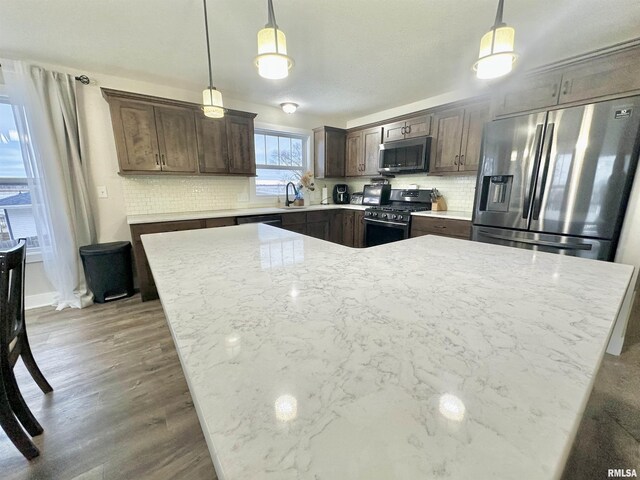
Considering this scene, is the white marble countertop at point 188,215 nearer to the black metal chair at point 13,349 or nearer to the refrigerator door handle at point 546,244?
the black metal chair at point 13,349

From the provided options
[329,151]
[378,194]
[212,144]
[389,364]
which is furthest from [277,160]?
[389,364]

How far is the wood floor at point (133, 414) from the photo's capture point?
1.21 m

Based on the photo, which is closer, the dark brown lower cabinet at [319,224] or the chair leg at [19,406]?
the chair leg at [19,406]

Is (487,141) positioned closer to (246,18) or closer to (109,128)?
(246,18)

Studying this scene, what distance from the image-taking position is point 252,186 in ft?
12.9

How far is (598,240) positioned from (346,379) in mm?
2532

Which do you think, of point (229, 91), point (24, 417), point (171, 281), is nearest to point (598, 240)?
point (171, 281)

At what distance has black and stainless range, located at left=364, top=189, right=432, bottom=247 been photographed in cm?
339

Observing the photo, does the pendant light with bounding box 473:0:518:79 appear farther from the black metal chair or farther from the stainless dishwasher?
the stainless dishwasher

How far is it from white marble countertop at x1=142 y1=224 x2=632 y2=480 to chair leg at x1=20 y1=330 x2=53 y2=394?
1184mm

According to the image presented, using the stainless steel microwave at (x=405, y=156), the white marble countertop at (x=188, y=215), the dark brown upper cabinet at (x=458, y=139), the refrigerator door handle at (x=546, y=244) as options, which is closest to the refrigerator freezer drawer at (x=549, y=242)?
the refrigerator door handle at (x=546, y=244)

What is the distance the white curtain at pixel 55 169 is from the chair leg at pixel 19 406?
1.74 metres

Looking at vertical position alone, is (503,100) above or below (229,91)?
below

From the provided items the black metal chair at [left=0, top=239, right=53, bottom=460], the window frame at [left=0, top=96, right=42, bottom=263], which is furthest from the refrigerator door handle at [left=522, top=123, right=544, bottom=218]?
the window frame at [left=0, top=96, right=42, bottom=263]
